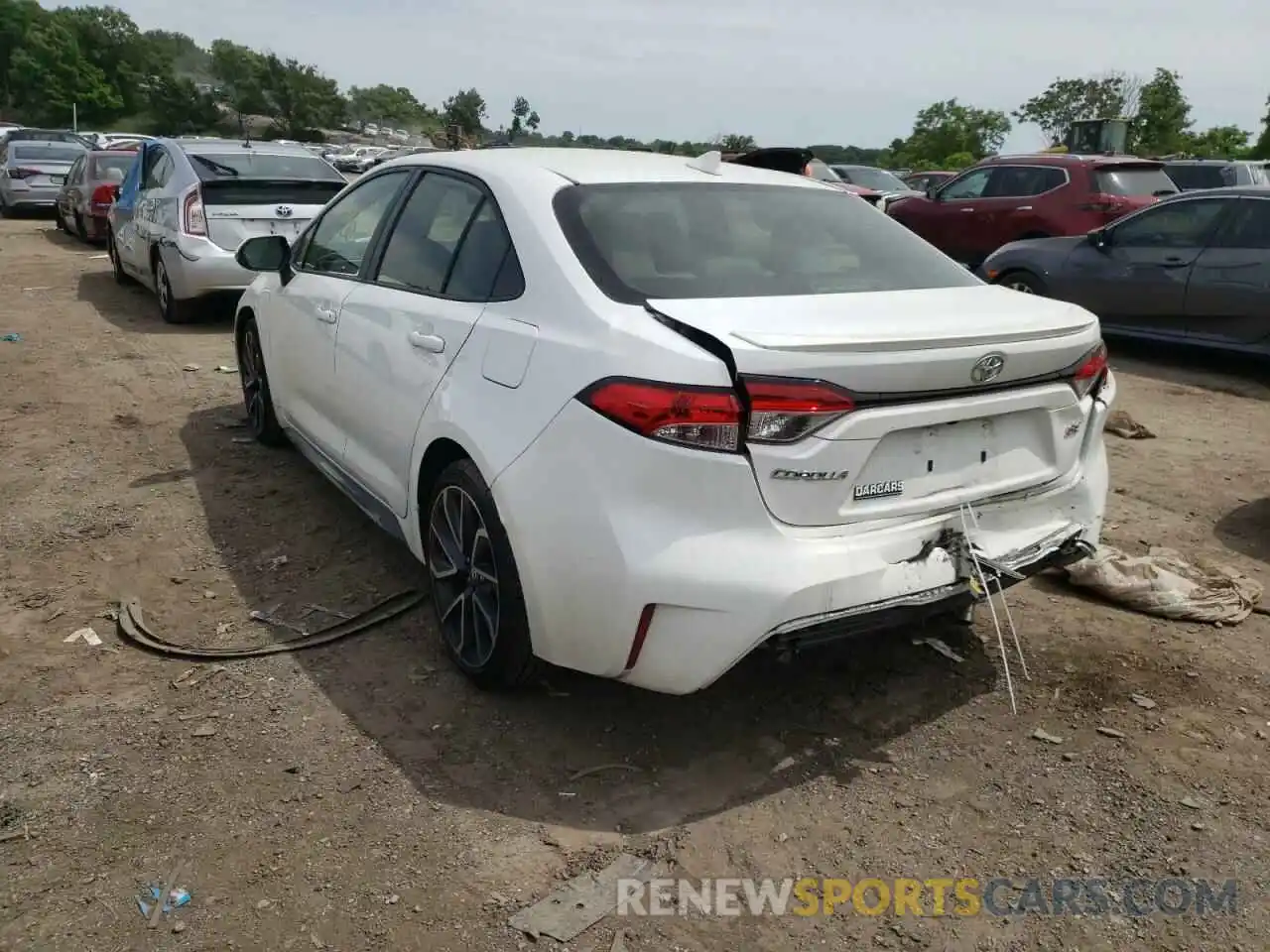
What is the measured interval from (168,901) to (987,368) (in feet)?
8.06

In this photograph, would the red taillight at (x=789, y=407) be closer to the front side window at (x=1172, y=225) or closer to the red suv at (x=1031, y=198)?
the front side window at (x=1172, y=225)

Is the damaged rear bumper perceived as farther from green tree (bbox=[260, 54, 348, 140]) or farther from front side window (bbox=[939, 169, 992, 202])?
green tree (bbox=[260, 54, 348, 140])

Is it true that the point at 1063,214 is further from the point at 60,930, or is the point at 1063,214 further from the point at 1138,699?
the point at 60,930

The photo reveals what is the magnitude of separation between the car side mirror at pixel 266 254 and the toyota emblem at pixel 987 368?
3.47 meters

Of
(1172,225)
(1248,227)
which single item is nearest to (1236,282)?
(1248,227)

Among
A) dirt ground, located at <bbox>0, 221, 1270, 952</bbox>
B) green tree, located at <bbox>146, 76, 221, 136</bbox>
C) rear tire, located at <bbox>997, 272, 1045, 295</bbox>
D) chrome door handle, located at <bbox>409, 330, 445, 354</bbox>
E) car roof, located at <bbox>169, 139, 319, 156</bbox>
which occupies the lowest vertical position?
dirt ground, located at <bbox>0, 221, 1270, 952</bbox>

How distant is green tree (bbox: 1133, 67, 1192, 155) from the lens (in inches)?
1747

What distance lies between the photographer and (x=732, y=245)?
3.33 metres

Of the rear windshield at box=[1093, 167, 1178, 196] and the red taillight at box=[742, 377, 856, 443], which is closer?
the red taillight at box=[742, 377, 856, 443]

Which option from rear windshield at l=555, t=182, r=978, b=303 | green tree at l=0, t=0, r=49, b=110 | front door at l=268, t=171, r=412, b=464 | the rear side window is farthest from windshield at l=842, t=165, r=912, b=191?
green tree at l=0, t=0, r=49, b=110

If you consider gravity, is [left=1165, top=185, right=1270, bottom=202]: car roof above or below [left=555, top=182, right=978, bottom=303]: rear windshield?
above

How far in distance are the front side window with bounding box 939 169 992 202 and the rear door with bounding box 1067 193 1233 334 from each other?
14.0 feet

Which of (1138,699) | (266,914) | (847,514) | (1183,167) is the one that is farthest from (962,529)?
(1183,167)

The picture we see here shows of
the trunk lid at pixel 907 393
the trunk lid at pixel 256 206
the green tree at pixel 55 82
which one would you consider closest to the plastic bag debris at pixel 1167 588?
the trunk lid at pixel 907 393
